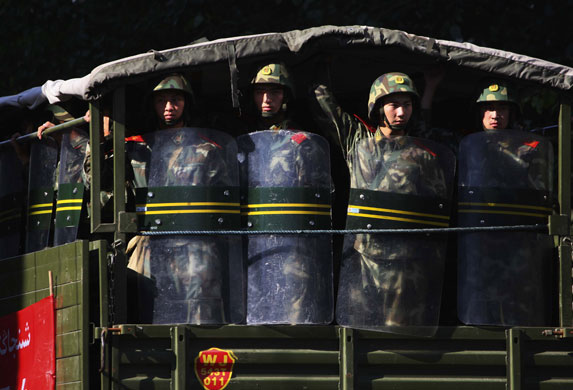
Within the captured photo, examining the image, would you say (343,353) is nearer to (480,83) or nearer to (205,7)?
(480,83)

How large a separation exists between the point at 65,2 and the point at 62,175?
582 centimetres

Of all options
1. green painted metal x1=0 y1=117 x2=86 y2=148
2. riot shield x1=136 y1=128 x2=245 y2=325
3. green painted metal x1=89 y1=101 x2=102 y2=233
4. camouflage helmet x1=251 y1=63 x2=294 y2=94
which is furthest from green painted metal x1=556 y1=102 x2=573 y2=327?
green painted metal x1=0 y1=117 x2=86 y2=148

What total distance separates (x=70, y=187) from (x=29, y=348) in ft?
3.67

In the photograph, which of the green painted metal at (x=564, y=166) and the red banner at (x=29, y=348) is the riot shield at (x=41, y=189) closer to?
the red banner at (x=29, y=348)

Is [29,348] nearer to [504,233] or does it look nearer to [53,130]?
[53,130]

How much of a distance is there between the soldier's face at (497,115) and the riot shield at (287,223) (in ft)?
3.74

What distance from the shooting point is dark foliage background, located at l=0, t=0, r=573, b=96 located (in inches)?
434

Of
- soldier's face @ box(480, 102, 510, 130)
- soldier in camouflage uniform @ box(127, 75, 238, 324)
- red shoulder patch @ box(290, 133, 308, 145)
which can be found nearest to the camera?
soldier in camouflage uniform @ box(127, 75, 238, 324)

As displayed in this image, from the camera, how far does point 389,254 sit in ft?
22.4

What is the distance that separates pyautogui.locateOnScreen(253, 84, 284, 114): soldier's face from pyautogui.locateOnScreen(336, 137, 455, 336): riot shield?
2.25 ft

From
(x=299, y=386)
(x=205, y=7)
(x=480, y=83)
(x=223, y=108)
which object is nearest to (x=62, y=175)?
(x=223, y=108)

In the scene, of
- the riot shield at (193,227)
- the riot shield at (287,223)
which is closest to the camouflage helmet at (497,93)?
the riot shield at (287,223)

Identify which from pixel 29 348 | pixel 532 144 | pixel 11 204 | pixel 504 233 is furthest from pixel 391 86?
pixel 11 204

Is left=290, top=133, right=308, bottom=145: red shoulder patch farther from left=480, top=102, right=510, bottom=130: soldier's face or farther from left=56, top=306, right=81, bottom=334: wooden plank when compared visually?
left=56, top=306, right=81, bottom=334: wooden plank
